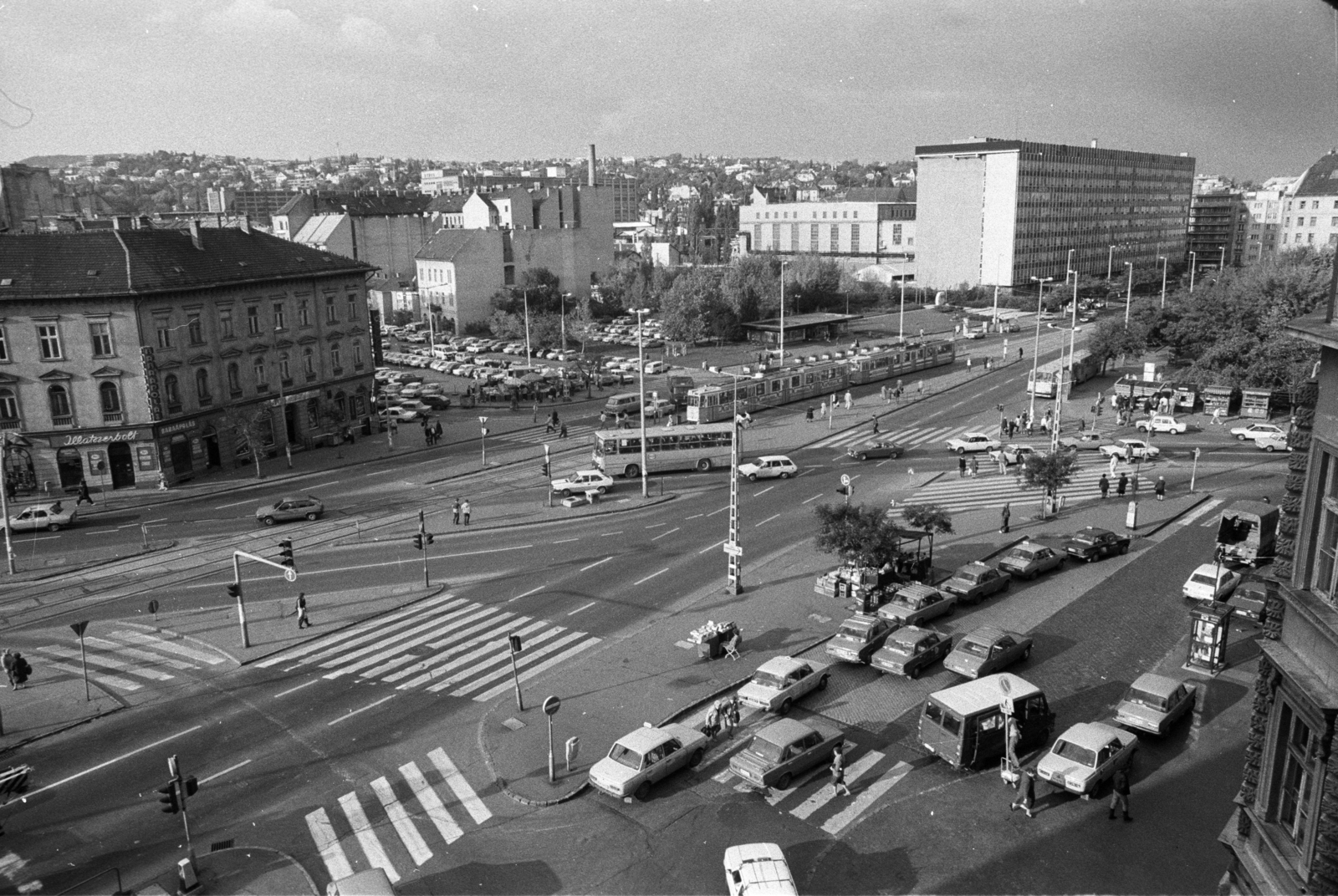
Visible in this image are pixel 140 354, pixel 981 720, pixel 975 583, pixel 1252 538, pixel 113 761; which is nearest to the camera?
pixel 981 720

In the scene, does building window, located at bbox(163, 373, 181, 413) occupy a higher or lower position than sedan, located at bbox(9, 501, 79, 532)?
higher

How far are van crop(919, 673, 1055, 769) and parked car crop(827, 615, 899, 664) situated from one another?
453 cm

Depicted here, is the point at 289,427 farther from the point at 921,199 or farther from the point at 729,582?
the point at 921,199

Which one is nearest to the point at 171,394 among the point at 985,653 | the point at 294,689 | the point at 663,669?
the point at 294,689

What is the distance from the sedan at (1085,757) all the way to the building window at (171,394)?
49.7 meters

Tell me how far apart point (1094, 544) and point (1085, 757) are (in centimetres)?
1735

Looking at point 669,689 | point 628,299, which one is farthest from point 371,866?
point 628,299

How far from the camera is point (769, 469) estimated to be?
52.5 metres

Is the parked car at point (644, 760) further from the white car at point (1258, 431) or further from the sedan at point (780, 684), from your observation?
the white car at point (1258, 431)

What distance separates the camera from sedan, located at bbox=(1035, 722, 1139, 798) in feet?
68.6

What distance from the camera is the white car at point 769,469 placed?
5250 centimetres

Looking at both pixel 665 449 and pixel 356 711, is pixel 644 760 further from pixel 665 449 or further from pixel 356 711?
pixel 665 449

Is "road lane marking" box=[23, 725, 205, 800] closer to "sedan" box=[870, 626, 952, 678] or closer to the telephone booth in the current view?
"sedan" box=[870, 626, 952, 678]

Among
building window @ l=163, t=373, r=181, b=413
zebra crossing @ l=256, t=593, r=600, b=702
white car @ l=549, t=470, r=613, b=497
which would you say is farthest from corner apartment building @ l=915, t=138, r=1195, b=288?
zebra crossing @ l=256, t=593, r=600, b=702
